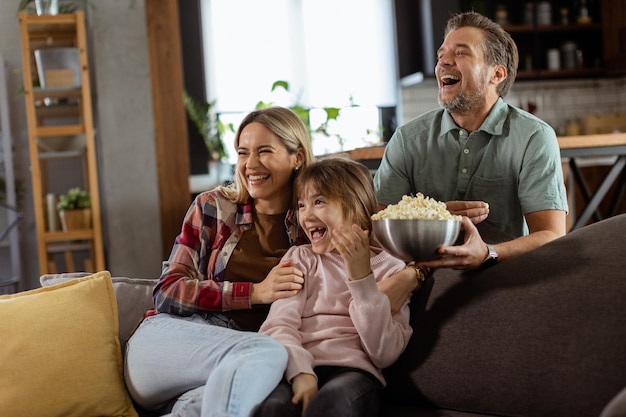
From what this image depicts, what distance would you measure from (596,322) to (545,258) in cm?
22

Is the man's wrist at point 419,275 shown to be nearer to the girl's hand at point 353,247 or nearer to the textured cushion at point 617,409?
the girl's hand at point 353,247

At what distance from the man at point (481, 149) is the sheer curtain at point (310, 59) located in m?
4.14

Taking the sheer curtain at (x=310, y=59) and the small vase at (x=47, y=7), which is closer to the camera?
the small vase at (x=47, y=7)

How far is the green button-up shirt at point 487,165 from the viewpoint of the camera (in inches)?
94.0

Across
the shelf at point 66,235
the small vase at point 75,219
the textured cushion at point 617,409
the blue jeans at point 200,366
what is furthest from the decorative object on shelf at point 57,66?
the textured cushion at point 617,409

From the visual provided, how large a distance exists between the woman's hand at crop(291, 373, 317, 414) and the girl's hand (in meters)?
0.25

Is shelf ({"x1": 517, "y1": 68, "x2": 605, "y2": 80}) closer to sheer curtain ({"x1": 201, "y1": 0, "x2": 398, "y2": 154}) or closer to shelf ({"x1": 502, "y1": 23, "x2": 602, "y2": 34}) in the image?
shelf ({"x1": 502, "y1": 23, "x2": 602, "y2": 34})

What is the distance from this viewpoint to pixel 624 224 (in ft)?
6.10

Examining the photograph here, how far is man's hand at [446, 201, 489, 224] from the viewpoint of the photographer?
2.10m

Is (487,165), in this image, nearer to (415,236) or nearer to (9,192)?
(415,236)

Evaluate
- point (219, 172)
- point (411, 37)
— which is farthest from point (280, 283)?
point (411, 37)

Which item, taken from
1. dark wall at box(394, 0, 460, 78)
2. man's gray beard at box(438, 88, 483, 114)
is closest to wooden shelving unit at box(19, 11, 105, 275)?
man's gray beard at box(438, 88, 483, 114)

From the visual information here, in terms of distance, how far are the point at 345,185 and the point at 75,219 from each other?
10.3 ft

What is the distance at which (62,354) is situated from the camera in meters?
1.97
